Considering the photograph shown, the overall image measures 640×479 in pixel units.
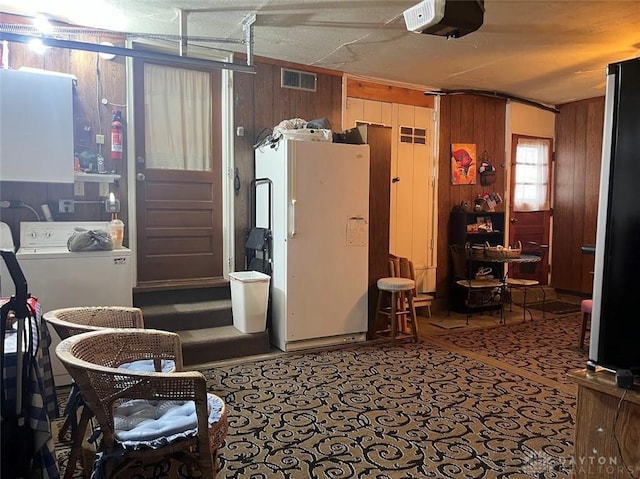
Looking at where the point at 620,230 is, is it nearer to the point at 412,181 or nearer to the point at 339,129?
the point at 339,129

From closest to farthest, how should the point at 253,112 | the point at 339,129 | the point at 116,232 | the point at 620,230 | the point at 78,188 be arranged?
the point at 620,230
the point at 116,232
the point at 78,188
the point at 253,112
the point at 339,129

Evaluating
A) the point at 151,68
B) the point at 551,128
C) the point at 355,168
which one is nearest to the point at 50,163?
the point at 151,68

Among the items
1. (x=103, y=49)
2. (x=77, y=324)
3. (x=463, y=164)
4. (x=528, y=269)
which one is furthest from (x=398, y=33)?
(x=528, y=269)

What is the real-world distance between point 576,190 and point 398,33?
4.06m

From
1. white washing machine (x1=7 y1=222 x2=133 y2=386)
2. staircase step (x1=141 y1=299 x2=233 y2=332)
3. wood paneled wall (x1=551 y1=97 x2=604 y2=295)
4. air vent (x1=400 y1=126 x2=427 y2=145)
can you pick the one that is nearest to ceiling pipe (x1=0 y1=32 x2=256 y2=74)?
white washing machine (x1=7 y1=222 x2=133 y2=386)

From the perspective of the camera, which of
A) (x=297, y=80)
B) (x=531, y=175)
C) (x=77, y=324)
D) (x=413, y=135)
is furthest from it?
(x=531, y=175)

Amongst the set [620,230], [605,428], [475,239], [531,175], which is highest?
[531,175]

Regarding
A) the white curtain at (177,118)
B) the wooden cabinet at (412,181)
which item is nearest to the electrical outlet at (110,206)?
the white curtain at (177,118)

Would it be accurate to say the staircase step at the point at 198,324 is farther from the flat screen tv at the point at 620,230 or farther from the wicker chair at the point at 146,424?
the flat screen tv at the point at 620,230

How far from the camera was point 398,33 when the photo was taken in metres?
4.09

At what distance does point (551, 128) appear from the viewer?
6902 millimetres

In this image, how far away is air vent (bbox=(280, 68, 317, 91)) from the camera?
4.94 meters

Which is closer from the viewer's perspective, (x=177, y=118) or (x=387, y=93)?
(x=177, y=118)

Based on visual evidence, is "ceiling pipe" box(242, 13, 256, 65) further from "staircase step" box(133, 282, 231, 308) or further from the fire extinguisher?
"staircase step" box(133, 282, 231, 308)
